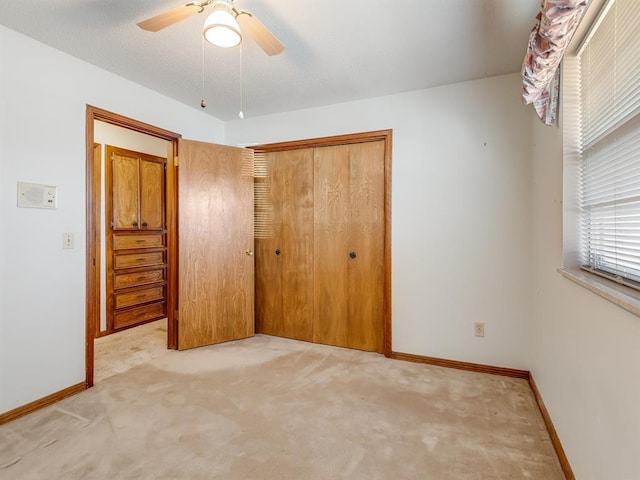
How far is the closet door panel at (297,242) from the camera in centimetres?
330

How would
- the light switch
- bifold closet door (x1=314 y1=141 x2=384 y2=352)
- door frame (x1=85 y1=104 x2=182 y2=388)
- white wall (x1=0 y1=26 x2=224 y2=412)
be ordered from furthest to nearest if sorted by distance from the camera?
bifold closet door (x1=314 y1=141 x2=384 y2=352)
door frame (x1=85 y1=104 x2=182 y2=388)
the light switch
white wall (x1=0 y1=26 x2=224 y2=412)

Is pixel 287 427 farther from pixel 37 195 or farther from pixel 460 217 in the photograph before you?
pixel 37 195

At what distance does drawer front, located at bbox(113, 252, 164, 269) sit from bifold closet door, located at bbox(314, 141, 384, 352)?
2168 millimetres

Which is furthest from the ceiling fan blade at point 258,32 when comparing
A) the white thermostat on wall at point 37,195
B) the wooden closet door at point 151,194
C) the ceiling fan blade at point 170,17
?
the wooden closet door at point 151,194

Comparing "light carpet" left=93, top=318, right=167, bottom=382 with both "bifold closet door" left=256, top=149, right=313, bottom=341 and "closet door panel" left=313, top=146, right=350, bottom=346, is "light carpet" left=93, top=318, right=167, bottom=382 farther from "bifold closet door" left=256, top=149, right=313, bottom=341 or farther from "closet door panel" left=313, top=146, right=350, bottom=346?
"closet door panel" left=313, top=146, right=350, bottom=346

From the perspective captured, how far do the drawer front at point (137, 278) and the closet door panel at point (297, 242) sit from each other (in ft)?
5.89

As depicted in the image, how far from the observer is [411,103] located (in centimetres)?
286

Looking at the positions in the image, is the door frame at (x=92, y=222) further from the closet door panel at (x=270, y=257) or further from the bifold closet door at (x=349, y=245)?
the bifold closet door at (x=349, y=245)

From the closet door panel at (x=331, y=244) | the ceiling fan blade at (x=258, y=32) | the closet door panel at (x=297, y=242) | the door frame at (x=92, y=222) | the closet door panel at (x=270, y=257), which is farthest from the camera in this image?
the closet door panel at (x=270, y=257)

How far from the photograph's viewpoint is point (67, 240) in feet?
7.54

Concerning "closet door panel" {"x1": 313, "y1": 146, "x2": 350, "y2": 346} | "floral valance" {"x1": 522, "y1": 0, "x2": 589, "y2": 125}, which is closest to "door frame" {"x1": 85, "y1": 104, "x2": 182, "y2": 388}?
"closet door panel" {"x1": 313, "y1": 146, "x2": 350, "y2": 346}

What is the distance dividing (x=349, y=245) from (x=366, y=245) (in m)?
0.16

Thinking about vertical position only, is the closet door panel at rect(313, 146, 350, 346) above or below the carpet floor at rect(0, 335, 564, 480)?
above

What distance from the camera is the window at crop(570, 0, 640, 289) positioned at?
1.11m
